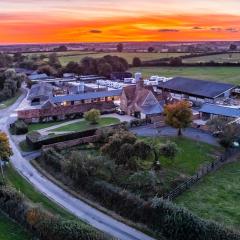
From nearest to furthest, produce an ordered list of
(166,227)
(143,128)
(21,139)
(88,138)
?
(166,227) < (88,138) < (21,139) < (143,128)

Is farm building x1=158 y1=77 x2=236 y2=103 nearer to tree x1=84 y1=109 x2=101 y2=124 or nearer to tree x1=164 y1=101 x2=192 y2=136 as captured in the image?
tree x1=164 y1=101 x2=192 y2=136

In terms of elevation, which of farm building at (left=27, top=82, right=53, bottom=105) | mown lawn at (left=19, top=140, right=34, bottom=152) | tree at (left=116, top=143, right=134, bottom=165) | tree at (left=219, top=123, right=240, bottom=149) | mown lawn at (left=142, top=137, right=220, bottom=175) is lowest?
farm building at (left=27, top=82, right=53, bottom=105)

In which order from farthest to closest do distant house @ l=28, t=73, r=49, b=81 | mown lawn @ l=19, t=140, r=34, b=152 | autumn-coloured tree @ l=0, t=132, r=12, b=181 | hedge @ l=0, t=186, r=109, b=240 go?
distant house @ l=28, t=73, r=49, b=81
mown lawn @ l=19, t=140, r=34, b=152
autumn-coloured tree @ l=0, t=132, r=12, b=181
hedge @ l=0, t=186, r=109, b=240

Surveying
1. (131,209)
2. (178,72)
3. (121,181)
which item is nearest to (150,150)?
(121,181)

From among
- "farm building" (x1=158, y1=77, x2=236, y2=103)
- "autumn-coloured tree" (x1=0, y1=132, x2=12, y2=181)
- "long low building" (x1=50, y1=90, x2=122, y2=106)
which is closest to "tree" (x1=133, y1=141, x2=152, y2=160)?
"autumn-coloured tree" (x1=0, y1=132, x2=12, y2=181)

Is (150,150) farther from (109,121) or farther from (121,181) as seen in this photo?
(109,121)

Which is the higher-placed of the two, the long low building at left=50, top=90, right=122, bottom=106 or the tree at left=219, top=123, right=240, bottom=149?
the tree at left=219, top=123, right=240, bottom=149
